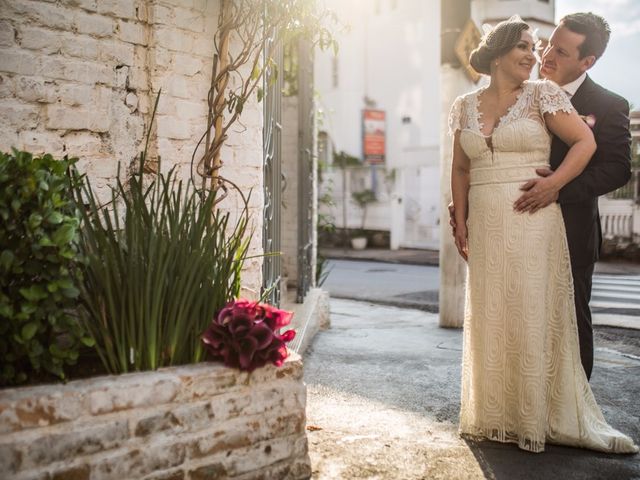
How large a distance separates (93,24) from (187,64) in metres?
0.49

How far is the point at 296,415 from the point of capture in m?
2.56

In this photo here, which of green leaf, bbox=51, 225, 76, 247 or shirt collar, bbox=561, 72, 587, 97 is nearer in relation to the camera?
green leaf, bbox=51, 225, 76, 247

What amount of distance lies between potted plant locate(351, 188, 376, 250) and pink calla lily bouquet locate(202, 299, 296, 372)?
60.9ft

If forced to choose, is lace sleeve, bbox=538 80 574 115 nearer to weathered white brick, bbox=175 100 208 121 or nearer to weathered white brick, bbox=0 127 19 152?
weathered white brick, bbox=175 100 208 121

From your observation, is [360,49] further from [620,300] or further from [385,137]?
[620,300]

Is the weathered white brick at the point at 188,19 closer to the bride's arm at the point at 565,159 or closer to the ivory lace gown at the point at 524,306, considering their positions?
the ivory lace gown at the point at 524,306

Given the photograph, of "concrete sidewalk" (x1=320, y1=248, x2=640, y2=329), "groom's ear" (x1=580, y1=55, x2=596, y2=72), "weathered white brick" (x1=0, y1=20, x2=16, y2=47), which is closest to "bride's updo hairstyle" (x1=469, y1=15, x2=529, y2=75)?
"groom's ear" (x1=580, y1=55, x2=596, y2=72)

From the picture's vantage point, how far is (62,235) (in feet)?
7.16

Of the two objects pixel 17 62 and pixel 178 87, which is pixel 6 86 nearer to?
pixel 17 62

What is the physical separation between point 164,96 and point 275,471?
75.6 inches

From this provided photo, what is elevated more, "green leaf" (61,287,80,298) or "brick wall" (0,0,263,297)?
"brick wall" (0,0,263,297)

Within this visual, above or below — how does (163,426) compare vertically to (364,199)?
below

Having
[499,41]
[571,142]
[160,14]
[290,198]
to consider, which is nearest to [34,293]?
[160,14]

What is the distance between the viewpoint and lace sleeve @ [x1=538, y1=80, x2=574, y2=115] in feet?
9.57
